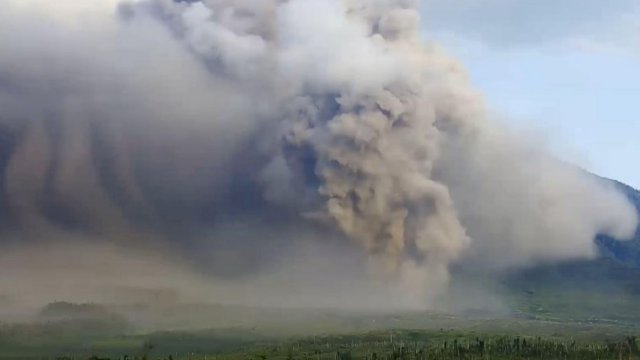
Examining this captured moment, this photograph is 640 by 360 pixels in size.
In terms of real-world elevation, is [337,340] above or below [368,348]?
above

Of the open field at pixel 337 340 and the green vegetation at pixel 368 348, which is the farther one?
the open field at pixel 337 340

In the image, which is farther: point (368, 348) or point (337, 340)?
point (337, 340)

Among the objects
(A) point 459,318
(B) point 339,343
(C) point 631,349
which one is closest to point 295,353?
(B) point 339,343

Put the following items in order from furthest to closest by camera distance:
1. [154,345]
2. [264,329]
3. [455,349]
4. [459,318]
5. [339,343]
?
[459,318], [264,329], [154,345], [339,343], [455,349]

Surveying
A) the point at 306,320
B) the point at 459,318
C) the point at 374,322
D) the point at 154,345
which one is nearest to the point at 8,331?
the point at 154,345

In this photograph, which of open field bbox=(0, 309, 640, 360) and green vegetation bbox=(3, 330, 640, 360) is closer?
green vegetation bbox=(3, 330, 640, 360)

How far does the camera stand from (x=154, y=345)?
153 m

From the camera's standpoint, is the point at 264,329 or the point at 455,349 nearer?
the point at 455,349

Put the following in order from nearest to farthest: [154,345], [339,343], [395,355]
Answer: [395,355], [339,343], [154,345]

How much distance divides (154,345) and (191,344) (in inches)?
239

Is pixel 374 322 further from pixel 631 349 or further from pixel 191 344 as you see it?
pixel 631 349

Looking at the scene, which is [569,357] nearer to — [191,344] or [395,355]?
[395,355]

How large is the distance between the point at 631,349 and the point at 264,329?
71101 mm

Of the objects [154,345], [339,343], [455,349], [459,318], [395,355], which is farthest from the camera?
[459,318]
